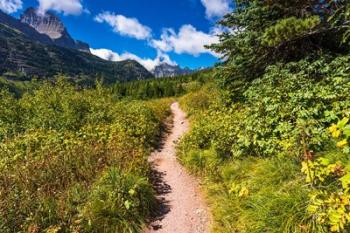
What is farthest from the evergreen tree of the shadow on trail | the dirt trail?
the shadow on trail

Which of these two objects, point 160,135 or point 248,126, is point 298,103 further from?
point 160,135

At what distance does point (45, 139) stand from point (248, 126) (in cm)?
677

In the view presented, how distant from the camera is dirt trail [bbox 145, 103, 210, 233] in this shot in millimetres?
6445

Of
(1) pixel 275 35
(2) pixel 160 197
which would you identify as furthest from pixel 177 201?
(1) pixel 275 35

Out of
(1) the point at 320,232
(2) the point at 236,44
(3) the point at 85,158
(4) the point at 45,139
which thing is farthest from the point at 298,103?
(4) the point at 45,139

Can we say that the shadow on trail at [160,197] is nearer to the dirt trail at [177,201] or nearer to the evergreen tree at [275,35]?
the dirt trail at [177,201]

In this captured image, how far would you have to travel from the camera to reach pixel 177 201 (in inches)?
301

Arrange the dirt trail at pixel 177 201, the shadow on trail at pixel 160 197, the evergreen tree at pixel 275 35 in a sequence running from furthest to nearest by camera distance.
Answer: the evergreen tree at pixel 275 35
the shadow on trail at pixel 160 197
the dirt trail at pixel 177 201

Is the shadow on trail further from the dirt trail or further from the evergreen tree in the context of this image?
the evergreen tree

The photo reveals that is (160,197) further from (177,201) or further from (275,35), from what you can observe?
(275,35)

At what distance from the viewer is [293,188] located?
5211 millimetres

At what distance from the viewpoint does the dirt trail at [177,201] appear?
6.45m

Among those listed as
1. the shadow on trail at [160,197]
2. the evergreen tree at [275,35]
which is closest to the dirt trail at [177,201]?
the shadow on trail at [160,197]

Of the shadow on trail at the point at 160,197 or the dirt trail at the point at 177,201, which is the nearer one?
the dirt trail at the point at 177,201
